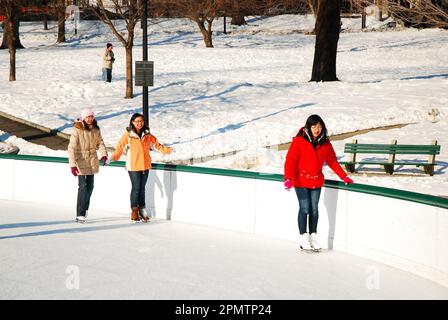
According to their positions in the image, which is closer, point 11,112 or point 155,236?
point 155,236

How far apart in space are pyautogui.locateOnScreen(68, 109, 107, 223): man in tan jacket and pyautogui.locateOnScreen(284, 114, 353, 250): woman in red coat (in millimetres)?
2868

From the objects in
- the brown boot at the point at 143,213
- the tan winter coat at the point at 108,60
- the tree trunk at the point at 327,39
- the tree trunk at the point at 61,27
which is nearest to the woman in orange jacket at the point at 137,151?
the brown boot at the point at 143,213

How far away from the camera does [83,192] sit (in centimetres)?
1035

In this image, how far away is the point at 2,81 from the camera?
29219 millimetres

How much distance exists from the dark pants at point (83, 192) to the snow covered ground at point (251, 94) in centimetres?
562

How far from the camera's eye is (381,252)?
8.12 meters

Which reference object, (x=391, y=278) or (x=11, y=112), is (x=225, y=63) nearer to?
(x=11, y=112)

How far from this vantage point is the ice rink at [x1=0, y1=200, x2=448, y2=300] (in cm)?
698

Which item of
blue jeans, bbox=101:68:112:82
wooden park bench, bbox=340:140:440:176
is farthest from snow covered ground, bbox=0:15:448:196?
blue jeans, bbox=101:68:112:82

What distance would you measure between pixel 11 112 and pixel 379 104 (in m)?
10.5

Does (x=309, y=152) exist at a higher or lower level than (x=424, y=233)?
higher
